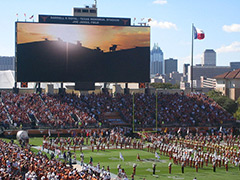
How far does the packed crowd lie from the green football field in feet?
36.4

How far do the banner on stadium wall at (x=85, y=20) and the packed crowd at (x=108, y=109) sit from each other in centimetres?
870

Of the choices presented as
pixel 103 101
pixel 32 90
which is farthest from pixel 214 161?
pixel 32 90

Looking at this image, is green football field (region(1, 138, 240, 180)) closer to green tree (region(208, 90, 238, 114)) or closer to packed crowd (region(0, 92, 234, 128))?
packed crowd (region(0, 92, 234, 128))

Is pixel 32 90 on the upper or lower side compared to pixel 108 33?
lower

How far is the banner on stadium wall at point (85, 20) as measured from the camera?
171 ft

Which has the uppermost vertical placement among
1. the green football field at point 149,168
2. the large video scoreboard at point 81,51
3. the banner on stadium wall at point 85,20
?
the banner on stadium wall at point 85,20

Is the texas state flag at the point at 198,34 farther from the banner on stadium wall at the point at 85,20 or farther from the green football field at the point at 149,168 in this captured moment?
the green football field at the point at 149,168

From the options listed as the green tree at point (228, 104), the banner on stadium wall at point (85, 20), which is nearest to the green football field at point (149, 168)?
the banner on stadium wall at point (85, 20)

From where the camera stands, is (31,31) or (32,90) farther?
(32,90)

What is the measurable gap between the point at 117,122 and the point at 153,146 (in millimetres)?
13152

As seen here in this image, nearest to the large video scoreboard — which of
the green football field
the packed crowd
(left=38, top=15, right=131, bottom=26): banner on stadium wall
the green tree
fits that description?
(left=38, top=15, right=131, bottom=26): banner on stadium wall

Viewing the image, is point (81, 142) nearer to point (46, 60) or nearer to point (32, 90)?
point (46, 60)

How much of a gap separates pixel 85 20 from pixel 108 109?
1092cm

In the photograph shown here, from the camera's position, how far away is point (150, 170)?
29344 mm
